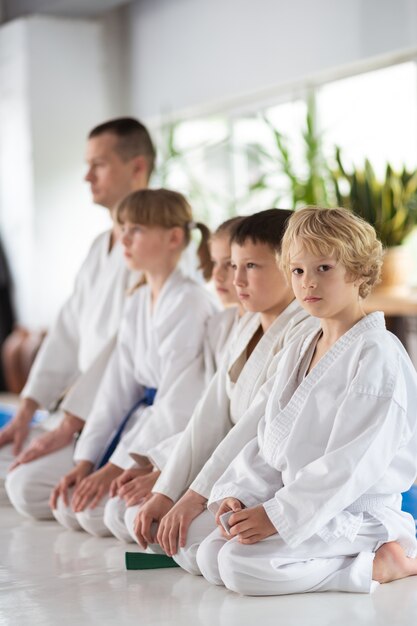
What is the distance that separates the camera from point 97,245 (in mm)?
4008

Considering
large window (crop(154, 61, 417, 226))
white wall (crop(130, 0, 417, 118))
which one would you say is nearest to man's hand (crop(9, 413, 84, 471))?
large window (crop(154, 61, 417, 226))

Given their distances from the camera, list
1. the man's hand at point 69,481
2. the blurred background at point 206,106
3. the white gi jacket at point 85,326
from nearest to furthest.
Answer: the man's hand at point 69,481 → the white gi jacket at point 85,326 → the blurred background at point 206,106

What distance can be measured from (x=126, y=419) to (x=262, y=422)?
0.92 meters

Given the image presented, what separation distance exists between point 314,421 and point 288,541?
0.92ft

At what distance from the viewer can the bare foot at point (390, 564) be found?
2.53 m

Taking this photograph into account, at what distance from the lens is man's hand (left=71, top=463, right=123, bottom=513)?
3195mm

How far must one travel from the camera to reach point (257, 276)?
110 inches

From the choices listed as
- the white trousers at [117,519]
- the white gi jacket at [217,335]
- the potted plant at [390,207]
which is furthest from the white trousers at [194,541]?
the potted plant at [390,207]

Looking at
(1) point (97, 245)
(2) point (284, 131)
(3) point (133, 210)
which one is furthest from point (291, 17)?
(3) point (133, 210)

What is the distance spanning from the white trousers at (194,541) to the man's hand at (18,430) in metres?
1.28

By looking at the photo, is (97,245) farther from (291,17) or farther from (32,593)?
(291,17)

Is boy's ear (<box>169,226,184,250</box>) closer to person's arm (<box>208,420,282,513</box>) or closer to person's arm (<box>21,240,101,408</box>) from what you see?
person's arm (<box>21,240,101,408</box>)

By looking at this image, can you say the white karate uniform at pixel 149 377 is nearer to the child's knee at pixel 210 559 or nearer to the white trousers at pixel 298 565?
the child's knee at pixel 210 559

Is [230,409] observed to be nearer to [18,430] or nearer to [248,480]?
[248,480]
